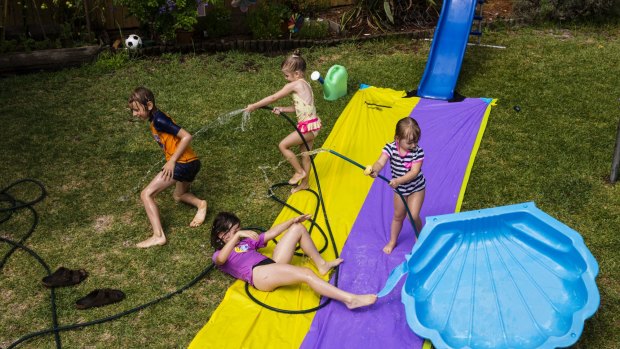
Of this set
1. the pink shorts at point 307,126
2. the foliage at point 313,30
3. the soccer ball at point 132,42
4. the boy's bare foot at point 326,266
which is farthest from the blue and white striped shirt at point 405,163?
the soccer ball at point 132,42

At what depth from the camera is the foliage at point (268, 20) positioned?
9.24 meters

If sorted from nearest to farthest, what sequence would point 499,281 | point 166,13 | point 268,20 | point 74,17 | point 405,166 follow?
point 499,281, point 405,166, point 166,13, point 74,17, point 268,20

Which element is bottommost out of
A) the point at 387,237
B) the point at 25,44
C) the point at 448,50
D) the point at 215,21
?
the point at 387,237

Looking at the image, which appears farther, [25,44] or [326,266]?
[25,44]

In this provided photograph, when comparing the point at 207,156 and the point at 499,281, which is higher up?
the point at 499,281

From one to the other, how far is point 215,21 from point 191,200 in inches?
182

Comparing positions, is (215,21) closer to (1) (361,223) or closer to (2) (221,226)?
(1) (361,223)

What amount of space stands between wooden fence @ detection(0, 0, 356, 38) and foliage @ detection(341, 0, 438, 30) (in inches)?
133

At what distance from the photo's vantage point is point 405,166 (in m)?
4.49

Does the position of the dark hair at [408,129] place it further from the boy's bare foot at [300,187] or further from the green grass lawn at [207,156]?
the boy's bare foot at [300,187]

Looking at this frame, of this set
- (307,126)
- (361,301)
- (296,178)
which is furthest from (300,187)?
(361,301)

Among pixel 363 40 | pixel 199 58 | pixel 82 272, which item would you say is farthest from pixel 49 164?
pixel 363 40

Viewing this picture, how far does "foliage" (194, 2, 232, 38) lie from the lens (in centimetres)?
934

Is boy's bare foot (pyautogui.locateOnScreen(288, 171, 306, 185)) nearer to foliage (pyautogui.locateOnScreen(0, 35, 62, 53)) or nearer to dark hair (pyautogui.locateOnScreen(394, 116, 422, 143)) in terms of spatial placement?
dark hair (pyautogui.locateOnScreen(394, 116, 422, 143))
